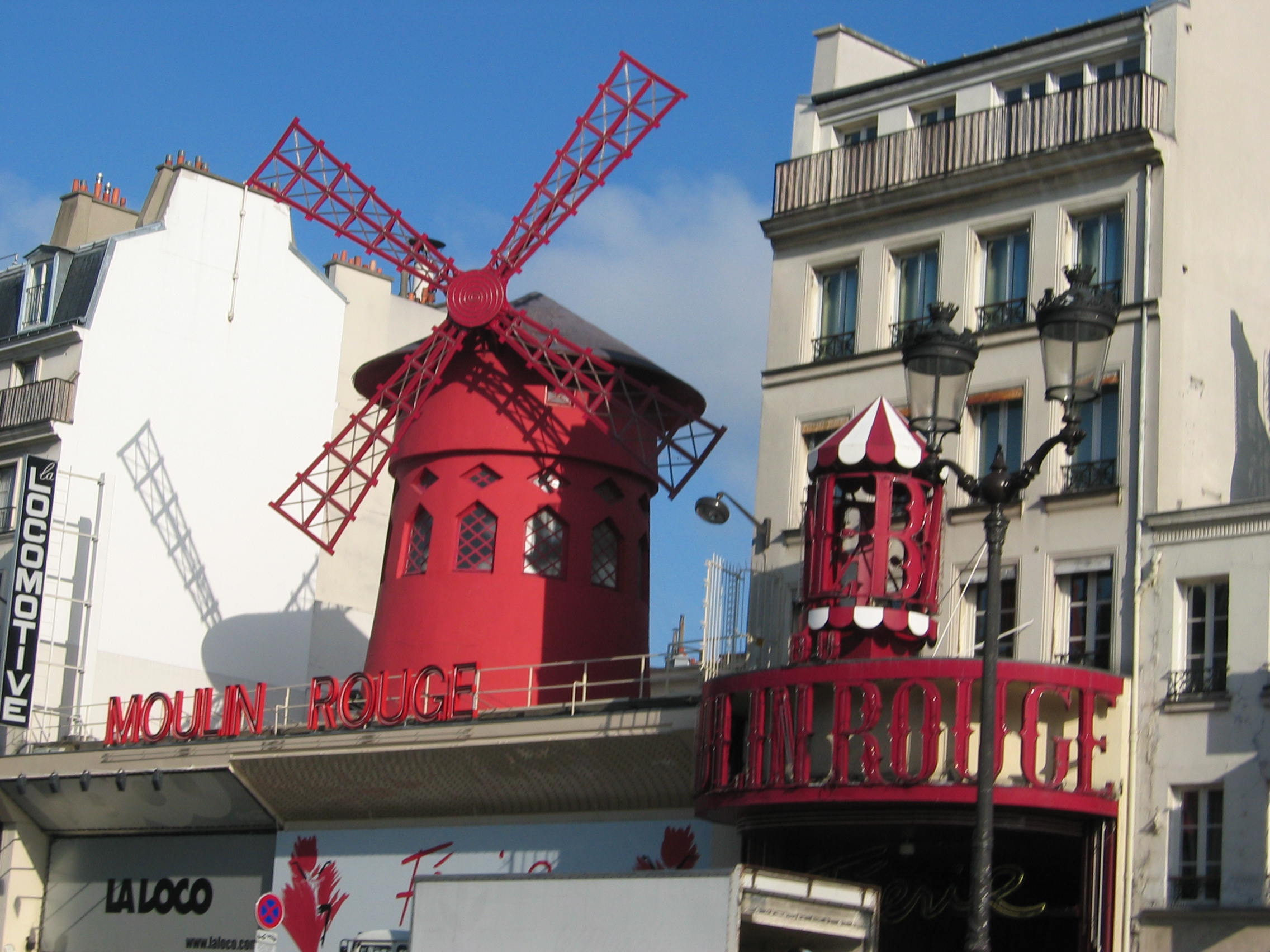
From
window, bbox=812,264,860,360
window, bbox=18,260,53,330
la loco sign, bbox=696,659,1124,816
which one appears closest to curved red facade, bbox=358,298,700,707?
window, bbox=812,264,860,360

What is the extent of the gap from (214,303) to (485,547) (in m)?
8.31

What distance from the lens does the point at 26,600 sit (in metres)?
24.2

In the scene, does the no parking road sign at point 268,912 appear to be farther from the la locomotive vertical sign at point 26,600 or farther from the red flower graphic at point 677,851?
the la locomotive vertical sign at point 26,600

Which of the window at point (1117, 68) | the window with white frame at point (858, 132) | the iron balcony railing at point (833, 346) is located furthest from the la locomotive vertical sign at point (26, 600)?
the window at point (1117, 68)

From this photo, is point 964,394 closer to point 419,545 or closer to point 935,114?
point 935,114

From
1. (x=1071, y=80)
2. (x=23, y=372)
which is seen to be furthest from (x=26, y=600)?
(x=1071, y=80)

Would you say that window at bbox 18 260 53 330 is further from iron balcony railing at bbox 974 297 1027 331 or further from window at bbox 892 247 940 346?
iron balcony railing at bbox 974 297 1027 331

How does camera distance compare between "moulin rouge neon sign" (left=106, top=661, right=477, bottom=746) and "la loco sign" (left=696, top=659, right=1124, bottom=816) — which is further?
"moulin rouge neon sign" (left=106, top=661, right=477, bottom=746)

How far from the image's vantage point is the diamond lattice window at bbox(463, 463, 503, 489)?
2161cm

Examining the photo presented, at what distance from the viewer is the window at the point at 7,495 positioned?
85.5 feet

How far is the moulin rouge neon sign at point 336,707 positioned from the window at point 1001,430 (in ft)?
18.3

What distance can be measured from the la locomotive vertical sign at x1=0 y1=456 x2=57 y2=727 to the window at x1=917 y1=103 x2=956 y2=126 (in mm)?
12408

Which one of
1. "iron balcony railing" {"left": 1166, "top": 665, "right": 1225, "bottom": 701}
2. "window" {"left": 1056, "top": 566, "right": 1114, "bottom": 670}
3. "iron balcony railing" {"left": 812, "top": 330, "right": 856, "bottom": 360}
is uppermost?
"iron balcony railing" {"left": 812, "top": 330, "right": 856, "bottom": 360}

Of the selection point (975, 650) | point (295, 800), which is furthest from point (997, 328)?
point (295, 800)
